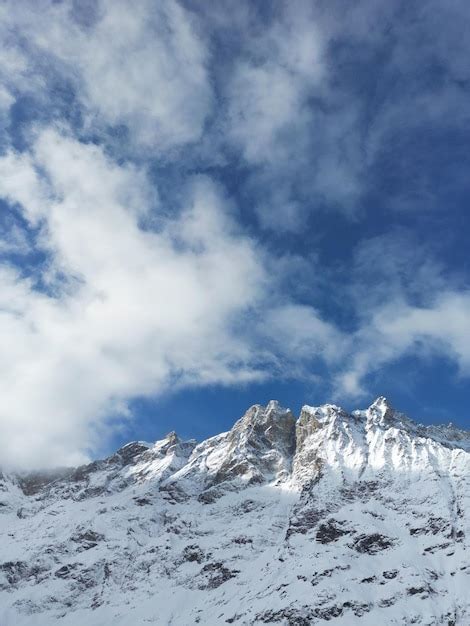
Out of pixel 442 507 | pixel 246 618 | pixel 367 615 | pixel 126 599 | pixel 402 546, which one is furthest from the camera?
pixel 126 599

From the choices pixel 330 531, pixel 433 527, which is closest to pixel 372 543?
pixel 330 531

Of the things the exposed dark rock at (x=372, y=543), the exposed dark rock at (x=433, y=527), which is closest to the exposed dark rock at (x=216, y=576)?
the exposed dark rock at (x=372, y=543)

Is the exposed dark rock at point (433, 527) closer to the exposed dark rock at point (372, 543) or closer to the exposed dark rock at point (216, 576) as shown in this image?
the exposed dark rock at point (372, 543)

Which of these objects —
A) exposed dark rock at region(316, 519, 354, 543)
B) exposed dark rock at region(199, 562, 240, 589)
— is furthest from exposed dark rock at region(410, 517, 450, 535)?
exposed dark rock at region(199, 562, 240, 589)

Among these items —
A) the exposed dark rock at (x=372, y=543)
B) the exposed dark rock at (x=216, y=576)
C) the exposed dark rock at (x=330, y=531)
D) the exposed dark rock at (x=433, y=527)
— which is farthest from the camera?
the exposed dark rock at (x=216, y=576)

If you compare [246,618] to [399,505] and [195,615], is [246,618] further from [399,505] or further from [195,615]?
[399,505]

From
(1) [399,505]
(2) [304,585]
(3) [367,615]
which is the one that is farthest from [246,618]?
(1) [399,505]

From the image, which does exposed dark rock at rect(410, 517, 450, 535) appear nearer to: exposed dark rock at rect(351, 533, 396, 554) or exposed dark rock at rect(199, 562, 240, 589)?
exposed dark rock at rect(351, 533, 396, 554)

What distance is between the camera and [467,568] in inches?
6161

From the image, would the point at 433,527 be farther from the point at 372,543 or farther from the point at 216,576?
the point at 216,576

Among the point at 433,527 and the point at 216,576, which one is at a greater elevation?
the point at 433,527

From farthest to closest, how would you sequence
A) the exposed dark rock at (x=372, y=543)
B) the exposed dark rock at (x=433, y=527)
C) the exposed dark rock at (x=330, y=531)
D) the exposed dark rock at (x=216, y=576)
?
the exposed dark rock at (x=216, y=576) < the exposed dark rock at (x=330, y=531) < the exposed dark rock at (x=433, y=527) < the exposed dark rock at (x=372, y=543)

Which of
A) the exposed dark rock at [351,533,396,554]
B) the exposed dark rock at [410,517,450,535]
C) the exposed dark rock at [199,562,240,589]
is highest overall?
the exposed dark rock at [410,517,450,535]

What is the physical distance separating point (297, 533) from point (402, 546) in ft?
115
